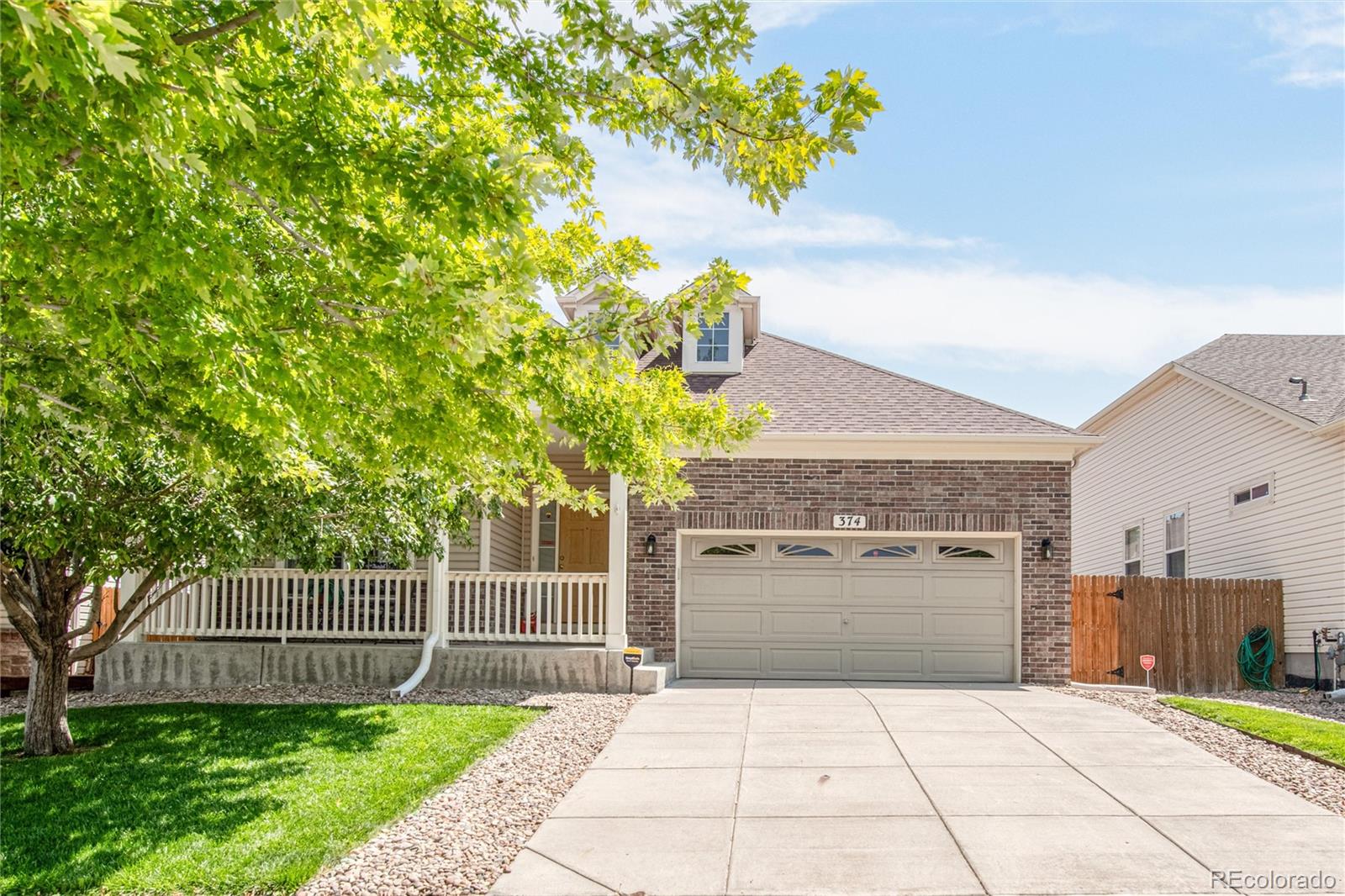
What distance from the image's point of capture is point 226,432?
6.64m

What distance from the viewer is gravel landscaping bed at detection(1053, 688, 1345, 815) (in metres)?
7.82

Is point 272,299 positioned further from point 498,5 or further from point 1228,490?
point 1228,490

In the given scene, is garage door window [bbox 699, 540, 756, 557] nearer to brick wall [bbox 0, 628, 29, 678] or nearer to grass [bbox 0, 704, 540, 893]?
grass [bbox 0, 704, 540, 893]

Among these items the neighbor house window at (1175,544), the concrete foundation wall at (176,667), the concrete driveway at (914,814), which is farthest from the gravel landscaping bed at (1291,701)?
the concrete foundation wall at (176,667)

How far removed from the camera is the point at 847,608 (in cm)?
1454

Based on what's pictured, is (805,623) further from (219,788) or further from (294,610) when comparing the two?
(219,788)

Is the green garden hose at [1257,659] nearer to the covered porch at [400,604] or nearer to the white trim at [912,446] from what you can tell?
the white trim at [912,446]

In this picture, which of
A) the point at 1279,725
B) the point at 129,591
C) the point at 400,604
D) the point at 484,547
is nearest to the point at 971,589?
the point at 1279,725

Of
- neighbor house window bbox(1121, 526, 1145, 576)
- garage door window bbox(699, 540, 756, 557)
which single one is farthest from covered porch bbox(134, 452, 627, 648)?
neighbor house window bbox(1121, 526, 1145, 576)

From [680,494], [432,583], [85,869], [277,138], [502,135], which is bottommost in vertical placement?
[85,869]

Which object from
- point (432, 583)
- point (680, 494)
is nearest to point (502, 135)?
point (680, 494)

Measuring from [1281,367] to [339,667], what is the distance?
15.2 metres

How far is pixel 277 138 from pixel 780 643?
11.1 meters

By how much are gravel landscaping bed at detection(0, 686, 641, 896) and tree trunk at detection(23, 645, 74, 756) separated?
2609 millimetres
